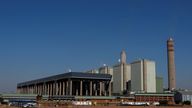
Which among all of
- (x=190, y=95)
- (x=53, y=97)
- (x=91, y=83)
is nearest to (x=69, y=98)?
(x=53, y=97)

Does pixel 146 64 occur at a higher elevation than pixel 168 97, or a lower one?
higher

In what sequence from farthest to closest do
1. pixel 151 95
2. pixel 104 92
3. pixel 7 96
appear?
pixel 104 92 → pixel 151 95 → pixel 7 96

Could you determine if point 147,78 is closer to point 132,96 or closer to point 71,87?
point 132,96

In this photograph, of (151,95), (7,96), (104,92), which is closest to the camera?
(7,96)

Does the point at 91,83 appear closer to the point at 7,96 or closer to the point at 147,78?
the point at 147,78

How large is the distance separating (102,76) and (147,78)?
29.7 metres

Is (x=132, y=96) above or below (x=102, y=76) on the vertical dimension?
below

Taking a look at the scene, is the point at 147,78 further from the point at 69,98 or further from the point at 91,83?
the point at 69,98

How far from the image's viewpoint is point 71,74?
18300 centimetres

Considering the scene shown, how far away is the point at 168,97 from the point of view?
186m

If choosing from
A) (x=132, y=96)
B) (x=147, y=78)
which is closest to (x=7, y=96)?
(x=132, y=96)

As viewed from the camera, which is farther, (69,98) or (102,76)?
(102,76)

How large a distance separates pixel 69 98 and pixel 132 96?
131 feet

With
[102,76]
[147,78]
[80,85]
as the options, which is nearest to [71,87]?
[80,85]
